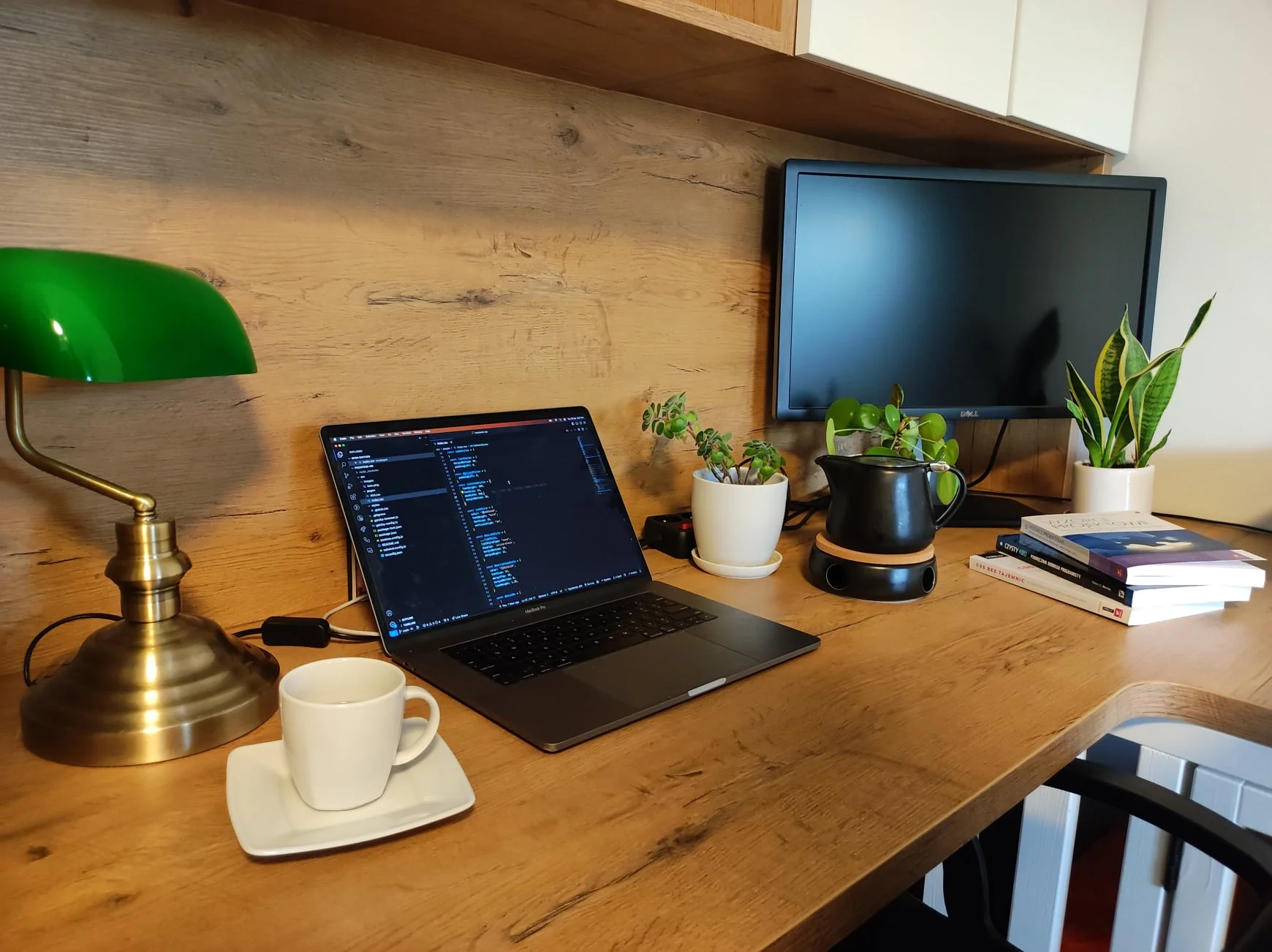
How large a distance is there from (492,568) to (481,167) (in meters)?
0.46

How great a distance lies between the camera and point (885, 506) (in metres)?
1.01

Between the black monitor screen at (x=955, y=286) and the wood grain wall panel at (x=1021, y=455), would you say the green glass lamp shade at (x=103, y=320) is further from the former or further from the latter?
the wood grain wall panel at (x=1021, y=455)

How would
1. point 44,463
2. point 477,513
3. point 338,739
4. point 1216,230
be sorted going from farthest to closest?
point 1216,230 < point 477,513 < point 44,463 < point 338,739

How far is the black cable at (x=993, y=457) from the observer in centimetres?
158

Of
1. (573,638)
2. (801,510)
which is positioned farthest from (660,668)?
(801,510)

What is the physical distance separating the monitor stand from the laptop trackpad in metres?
0.64

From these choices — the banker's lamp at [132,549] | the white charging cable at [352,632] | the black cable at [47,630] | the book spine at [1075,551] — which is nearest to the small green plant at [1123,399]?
the book spine at [1075,551]

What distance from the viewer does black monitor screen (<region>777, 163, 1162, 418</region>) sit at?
4.14 feet

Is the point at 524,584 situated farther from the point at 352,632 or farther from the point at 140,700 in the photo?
the point at 140,700

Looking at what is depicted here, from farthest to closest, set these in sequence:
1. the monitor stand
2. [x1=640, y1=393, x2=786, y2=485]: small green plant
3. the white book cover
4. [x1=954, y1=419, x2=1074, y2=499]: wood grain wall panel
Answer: [x1=954, y1=419, x2=1074, y2=499]: wood grain wall panel
the monitor stand
[x1=640, y1=393, x2=786, y2=485]: small green plant
the white book cover

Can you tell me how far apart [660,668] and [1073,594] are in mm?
544

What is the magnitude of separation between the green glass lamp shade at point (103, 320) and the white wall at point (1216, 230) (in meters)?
1.47

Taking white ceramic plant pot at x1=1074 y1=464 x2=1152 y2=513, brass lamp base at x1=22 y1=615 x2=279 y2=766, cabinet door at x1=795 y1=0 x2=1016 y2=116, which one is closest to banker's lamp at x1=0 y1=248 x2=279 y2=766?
brass lamp base at x1=22 y1=615 x2=279 y2=766

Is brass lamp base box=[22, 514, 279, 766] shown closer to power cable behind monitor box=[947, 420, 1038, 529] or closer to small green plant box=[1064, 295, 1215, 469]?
power cable behind monitor box=[947, 420, 1038, 529]
